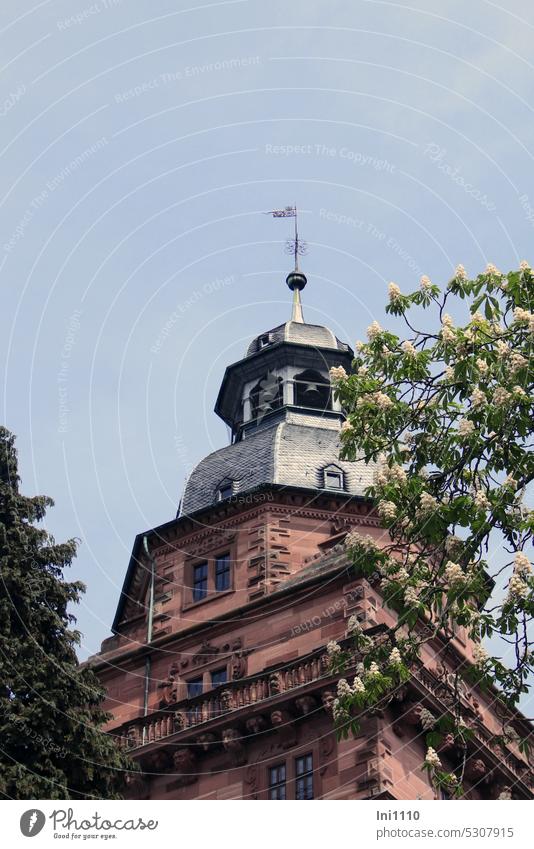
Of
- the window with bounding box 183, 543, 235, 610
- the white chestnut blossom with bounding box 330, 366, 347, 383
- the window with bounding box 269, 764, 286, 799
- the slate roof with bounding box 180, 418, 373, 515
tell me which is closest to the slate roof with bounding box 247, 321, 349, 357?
the slate roof with bounding box 180, 418, 373, 515

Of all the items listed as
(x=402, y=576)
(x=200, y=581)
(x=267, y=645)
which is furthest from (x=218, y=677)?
(x=402, y=576)

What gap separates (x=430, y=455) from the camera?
24484 mm

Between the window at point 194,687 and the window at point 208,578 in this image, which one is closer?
the window at point 194,687

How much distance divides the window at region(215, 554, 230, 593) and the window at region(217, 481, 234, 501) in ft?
7.42

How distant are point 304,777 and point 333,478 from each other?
12.6 m

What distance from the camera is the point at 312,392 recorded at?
5584 cm

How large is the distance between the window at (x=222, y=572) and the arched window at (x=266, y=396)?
330 inches

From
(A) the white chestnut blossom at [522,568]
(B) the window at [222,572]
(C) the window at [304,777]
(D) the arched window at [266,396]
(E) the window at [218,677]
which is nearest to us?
(A) the white chestnut blossom at [522,568]

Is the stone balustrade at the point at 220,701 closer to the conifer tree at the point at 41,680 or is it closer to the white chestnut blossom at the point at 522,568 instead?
the conifer tree at the point at 41,680

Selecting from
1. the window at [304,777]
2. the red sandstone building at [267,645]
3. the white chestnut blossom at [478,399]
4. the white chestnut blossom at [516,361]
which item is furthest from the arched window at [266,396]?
the white chestnut blossom at [516,361]

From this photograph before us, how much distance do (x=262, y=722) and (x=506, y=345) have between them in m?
18.5

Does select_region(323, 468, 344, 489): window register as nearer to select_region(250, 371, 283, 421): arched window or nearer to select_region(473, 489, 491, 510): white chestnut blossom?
select_region(250, 371, 283, 421): arched window

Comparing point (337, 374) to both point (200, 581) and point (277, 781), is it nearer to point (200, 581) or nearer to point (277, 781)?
point (277, 781)

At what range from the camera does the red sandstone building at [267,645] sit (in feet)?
126
